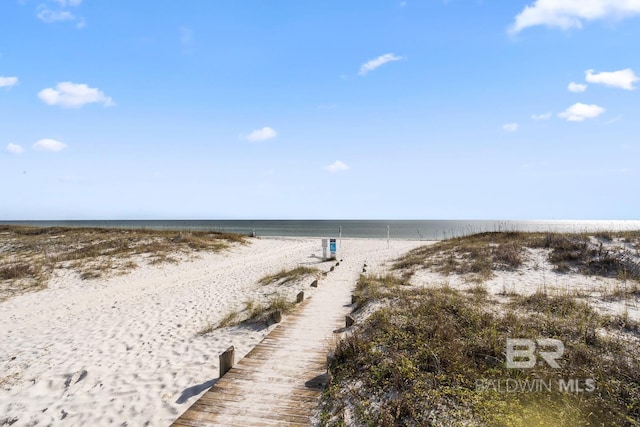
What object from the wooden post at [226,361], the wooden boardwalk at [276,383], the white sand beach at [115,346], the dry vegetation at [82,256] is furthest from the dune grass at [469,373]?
the dry vegetation at [82,256]

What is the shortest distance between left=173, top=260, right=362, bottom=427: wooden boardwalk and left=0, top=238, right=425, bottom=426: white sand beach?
812mm

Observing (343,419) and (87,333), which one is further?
(87,333)

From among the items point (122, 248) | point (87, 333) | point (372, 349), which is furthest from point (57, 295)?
point (372, 349)

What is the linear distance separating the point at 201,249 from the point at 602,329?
26.7 meters

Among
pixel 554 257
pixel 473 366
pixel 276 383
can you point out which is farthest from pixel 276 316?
pixel 554 257

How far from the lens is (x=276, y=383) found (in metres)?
6.10

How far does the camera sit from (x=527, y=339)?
670 cm

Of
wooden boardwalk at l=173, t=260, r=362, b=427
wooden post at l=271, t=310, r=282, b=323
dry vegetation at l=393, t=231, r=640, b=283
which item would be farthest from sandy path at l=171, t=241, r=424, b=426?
dry vegetation at l=393, t=231, r=640, b=283

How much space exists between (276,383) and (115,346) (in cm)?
600

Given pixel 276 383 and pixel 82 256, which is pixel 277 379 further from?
pixel 82 256

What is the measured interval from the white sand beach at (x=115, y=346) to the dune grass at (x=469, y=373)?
3278 millimetres

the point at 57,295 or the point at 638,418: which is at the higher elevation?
the point at 638,418

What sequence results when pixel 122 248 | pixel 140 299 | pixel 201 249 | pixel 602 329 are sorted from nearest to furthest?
pixel 602 329 → pixel 140 299 → pixel 122 248 → pixel 201 249

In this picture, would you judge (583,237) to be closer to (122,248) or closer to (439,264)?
(439,264)
